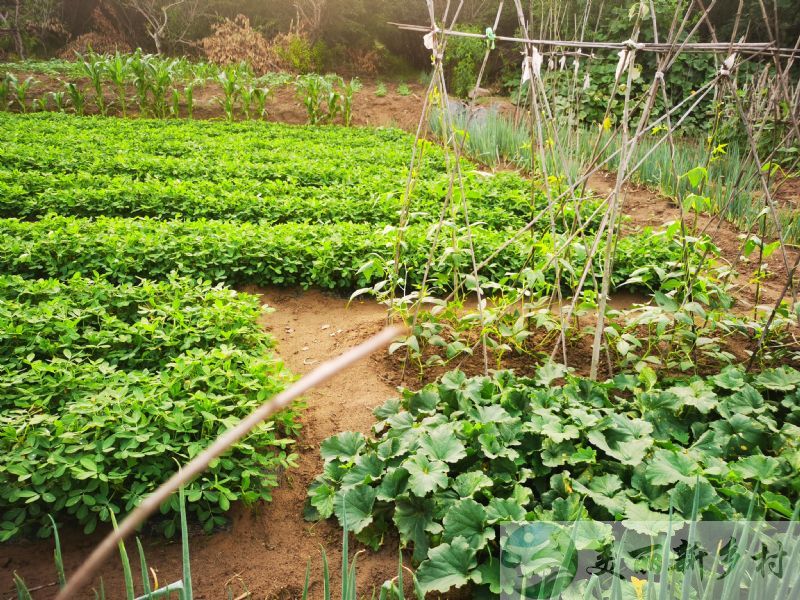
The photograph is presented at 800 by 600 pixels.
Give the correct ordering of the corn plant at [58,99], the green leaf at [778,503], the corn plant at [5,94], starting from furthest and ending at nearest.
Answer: the corn plant at [58,99] < the corn plant at [5,94] < the green leaf at [778,503]

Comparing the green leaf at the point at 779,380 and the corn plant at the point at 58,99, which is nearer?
the green leaf at the point at 779,380

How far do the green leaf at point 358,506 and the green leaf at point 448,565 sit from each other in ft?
0.97

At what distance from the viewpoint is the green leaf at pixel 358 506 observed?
1865 millimetres

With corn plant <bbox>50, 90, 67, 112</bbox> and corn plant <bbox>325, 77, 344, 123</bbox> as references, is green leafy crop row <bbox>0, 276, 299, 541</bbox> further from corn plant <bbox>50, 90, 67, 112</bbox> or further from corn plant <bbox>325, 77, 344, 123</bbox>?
corn plant <bbox>50, 90, 67, 112</bbox>

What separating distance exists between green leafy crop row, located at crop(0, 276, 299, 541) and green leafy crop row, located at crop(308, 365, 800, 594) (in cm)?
42

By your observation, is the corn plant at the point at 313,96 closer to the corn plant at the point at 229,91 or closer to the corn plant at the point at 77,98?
the corn plant at the point at 229,91

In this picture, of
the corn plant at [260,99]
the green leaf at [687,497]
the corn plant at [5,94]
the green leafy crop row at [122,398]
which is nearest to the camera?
the green leaf at [687,497]

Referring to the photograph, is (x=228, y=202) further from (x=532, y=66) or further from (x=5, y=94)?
(x=5, y=94)

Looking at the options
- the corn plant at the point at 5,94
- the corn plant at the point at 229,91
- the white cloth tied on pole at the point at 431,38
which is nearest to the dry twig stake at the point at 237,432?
the white cloth tied on pole at the point at 431,38

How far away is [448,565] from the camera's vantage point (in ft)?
5.32

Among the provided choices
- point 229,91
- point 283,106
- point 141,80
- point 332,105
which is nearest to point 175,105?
point 141,80

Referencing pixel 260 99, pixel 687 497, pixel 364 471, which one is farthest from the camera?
pixel 260 99

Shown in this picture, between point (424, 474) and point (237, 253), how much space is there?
8.18 ft

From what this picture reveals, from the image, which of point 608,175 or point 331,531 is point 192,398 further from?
point 608,175
